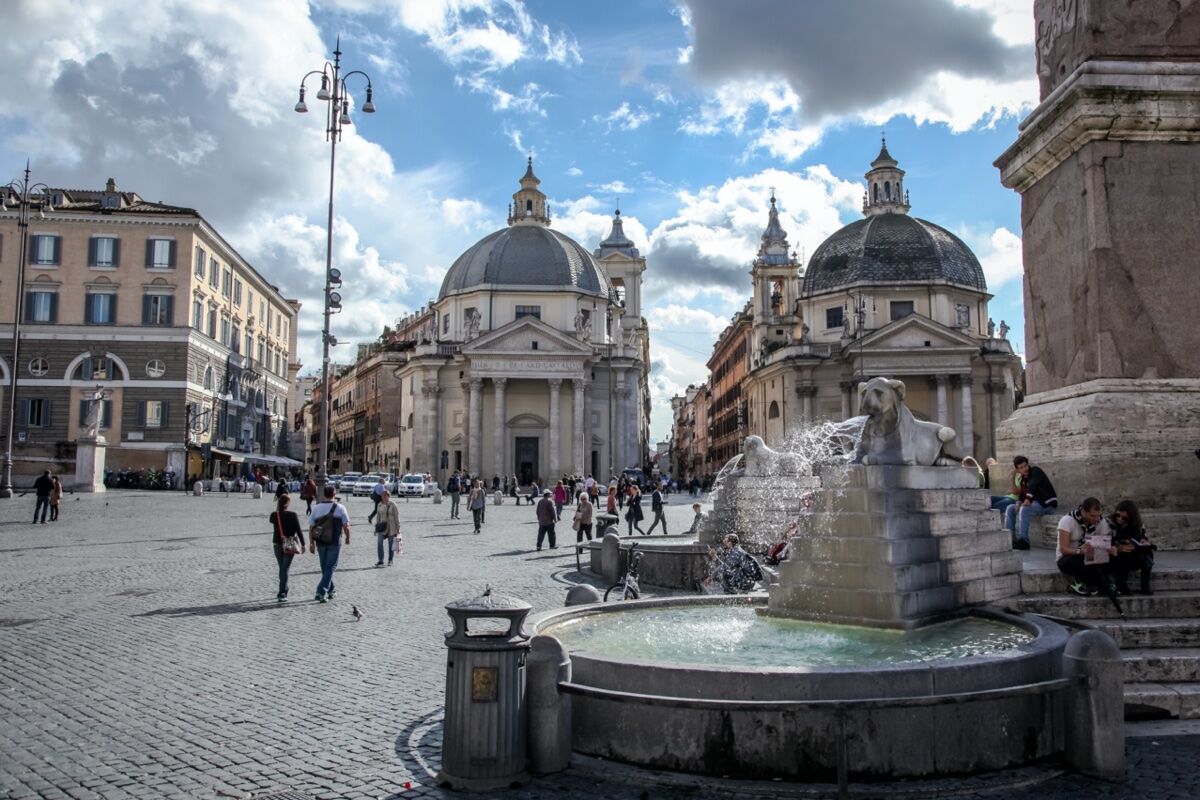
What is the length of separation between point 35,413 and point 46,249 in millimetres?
8372

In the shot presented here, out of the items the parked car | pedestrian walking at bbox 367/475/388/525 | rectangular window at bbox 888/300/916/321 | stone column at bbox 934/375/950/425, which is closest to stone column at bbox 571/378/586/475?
the parked car

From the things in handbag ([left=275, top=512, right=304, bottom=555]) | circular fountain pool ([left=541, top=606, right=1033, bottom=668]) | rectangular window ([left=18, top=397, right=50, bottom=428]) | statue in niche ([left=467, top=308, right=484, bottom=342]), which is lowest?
circular fountain pool ([left=541, top=606, right=1033, bottom=668])

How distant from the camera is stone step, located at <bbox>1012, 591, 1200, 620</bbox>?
675 centimetres

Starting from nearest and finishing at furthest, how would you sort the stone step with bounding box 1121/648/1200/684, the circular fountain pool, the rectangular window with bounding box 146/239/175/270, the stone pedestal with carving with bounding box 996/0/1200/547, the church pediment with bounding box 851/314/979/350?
the circular fountain pool, the stone step with bounding box 1121/648/1200/684, the stone pedestal with carving with bounding box 996/0/1200/547, the rectangular window with bounding box 146/239/175/270, the church pediment with bounding box 851/314/979/350

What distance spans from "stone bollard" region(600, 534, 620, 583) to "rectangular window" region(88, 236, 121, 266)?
138 feet

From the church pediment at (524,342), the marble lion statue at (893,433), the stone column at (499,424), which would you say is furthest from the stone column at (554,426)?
the marble lion statue at (893,433)

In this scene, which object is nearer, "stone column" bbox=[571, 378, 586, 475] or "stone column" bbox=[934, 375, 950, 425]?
"stone column" bbox=[934, 375, 950, 425]

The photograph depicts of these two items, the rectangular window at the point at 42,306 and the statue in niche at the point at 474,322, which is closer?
the rectangular window at the point at 42,306

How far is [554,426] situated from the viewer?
5847 centimetres

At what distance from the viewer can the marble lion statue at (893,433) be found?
7188 mm

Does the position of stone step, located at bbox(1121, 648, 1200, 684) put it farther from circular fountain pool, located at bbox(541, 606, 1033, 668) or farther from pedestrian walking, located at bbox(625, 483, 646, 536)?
pedestrian walking, located at bbox(625, 483, 646, 536)

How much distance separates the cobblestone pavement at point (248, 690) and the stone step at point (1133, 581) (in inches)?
73.3

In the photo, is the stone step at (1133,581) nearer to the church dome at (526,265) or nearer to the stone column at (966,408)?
the stone column at (966,408)

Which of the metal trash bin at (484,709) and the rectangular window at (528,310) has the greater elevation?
the rectangular window at (528,310)
